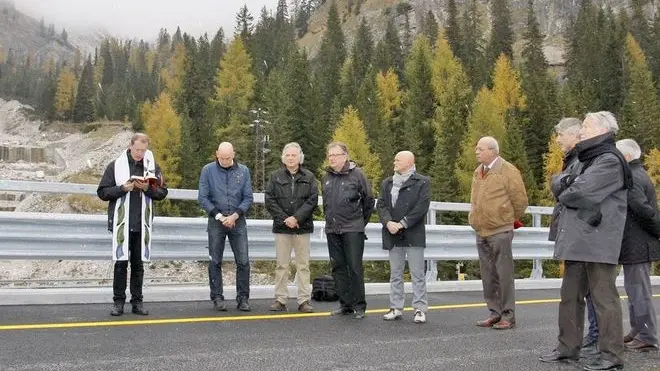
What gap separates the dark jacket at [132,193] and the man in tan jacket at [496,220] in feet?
12.3

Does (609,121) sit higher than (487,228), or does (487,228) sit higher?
(609,121)

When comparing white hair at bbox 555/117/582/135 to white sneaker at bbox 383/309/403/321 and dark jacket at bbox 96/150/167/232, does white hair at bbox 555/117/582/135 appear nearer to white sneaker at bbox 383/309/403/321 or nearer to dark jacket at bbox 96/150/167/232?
white sneaker at bbox 383/309/403/321

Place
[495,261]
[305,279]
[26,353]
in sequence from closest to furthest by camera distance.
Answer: [26,353], [495,261], [305,279]

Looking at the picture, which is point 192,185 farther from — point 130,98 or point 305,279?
point 130,98

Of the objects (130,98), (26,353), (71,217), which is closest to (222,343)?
(26,353)

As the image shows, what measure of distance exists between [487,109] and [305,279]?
151 feet

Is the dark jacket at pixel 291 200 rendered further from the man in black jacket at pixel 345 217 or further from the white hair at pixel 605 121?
the white hair at pixel 605 121

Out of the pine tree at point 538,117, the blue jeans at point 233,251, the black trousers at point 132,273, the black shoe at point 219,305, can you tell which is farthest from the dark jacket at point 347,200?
the pine tree at point 538,117

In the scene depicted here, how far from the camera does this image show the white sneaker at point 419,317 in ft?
23.4

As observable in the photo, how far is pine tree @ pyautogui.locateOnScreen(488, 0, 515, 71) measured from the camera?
7938cm

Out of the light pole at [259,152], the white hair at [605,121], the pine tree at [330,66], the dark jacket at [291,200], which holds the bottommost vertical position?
the dark jacket at [291,200]

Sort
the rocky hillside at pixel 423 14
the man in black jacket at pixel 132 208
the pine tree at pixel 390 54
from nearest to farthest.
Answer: the man in black jacket at pixel 132 208 < the pine tree at pixel 390 54 < the rocky hillside at pixel 423 14

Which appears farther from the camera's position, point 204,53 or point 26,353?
point 204,53

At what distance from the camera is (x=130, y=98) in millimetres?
122500
